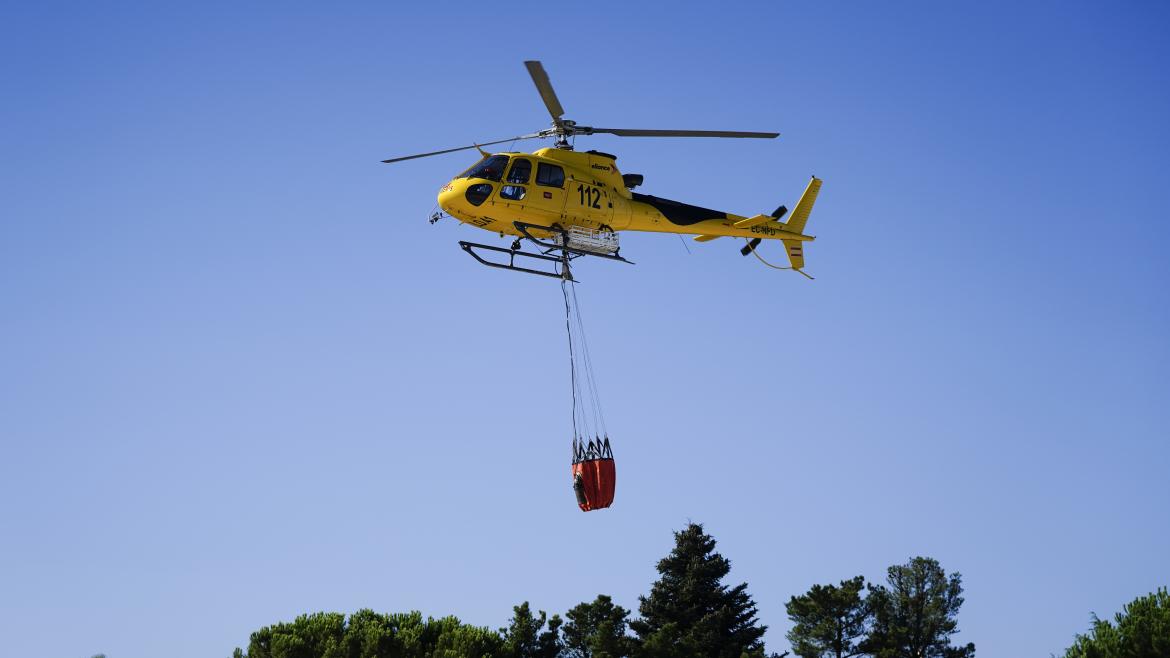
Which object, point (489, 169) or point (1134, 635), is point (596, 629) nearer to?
point (1134, 635)

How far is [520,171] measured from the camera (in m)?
31.2

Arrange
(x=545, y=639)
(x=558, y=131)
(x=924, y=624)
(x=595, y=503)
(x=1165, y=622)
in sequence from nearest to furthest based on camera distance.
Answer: (x=595, y=503) < (x=558, y=131) < (x=1165, y=622) < (x=545, y=639) < (x=924, y=624)

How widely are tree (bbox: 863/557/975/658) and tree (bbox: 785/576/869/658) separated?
132cm

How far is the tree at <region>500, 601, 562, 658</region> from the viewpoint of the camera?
177 ft

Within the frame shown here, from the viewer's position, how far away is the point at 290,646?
163ft

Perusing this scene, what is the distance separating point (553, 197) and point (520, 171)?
3.58ft

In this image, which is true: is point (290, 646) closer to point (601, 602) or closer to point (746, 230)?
point (601, 602)

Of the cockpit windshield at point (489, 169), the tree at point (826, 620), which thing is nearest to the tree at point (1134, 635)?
the tree at point (826, 620)

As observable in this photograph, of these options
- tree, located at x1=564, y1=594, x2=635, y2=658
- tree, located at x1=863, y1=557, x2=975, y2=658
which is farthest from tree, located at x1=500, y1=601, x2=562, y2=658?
tree, located at x1=863, y1=557, x2=975, y2=658

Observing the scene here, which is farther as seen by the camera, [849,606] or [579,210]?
[849,606]

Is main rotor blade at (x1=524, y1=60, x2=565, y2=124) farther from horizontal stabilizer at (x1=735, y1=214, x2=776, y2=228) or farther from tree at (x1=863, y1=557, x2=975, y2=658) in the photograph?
tree at (x1=863, y1=557, x2=975, y2=658)

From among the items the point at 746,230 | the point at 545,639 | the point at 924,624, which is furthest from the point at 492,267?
the point at 924,624

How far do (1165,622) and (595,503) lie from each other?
27571 millimetres

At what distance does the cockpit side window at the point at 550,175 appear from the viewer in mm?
31625
